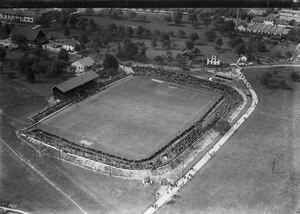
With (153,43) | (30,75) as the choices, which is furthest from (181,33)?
(30,75)

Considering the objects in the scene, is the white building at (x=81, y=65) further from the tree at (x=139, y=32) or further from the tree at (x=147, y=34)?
the tree at (x=147, y=34)

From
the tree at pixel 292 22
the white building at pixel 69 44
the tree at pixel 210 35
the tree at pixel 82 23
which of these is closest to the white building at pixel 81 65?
the white building at pixel 69 44

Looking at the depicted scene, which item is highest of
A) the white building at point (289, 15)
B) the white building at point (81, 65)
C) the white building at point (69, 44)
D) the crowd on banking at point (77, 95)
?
the white building at point (289, 15)

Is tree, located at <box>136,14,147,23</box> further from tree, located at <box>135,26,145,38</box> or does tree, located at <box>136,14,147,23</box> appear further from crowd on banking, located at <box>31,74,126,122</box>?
crowd on banking, located at <box>31,74,126,122</box>

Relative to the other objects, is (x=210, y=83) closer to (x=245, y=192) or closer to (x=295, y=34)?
(x=245, y=192)

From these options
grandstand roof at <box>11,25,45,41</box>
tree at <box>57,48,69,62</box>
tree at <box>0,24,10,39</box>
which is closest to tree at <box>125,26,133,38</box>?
grandstand roof at <box>11,25,45,41</box>

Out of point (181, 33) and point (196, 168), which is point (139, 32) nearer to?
point (181, 33)

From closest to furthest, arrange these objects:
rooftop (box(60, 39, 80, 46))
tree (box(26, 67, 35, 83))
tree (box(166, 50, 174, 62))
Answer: tree (box(26, 67, 35, 83)) → tree (box(166, 50, 174, 62)) → rooftop (box(60, 39, 80, 46))
